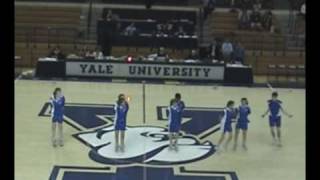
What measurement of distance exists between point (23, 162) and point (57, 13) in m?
13.0

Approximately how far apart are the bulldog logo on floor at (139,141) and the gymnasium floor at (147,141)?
0.05ft

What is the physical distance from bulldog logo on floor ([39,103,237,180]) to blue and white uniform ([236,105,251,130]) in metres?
0.66

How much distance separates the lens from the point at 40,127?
11.5m

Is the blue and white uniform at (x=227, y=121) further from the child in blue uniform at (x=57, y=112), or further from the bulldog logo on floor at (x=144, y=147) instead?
the child in blue uniform at (x=57, y=112)

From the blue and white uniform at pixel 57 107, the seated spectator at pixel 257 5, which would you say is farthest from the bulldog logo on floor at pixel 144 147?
the seated spectator at pixel 257 5

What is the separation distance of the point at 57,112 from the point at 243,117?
10.3 feet

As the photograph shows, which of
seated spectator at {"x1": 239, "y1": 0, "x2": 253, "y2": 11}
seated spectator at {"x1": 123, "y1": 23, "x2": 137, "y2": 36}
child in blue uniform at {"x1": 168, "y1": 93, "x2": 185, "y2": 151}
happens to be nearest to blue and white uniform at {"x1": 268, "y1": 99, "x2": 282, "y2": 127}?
child in blue uniform at {"x1": 168, "y1": 93, "x2": 185, "y2": 151}

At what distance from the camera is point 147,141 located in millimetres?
10805

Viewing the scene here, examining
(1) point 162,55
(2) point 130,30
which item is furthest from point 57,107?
(2) point 130,30

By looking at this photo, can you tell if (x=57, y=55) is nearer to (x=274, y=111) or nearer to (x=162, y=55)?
(x=162, y=55)

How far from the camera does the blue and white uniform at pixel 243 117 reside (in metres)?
10.1

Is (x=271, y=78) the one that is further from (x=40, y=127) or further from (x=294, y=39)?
(x=40, y=127)

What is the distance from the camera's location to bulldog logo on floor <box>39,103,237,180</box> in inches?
350
